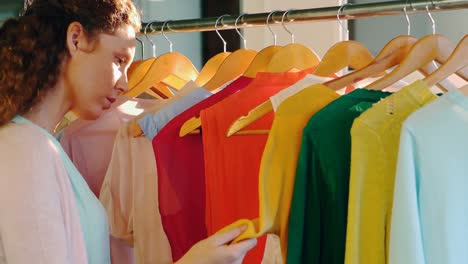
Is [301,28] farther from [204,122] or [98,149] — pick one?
[204,122]

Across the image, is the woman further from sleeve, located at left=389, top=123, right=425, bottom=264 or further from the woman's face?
sleeve, located at left=389, top=123, right=425, bottom=264

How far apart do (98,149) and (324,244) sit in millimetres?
756

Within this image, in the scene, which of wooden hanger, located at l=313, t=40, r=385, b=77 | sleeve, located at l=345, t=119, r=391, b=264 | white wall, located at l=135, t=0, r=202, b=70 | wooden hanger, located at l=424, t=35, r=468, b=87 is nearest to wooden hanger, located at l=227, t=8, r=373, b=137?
wooden hanger, located at l=313, t=40, r=385, b=77

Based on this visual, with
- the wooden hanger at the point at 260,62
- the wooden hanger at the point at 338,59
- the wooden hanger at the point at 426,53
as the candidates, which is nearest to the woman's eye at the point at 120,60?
the wooden hanger at the point at 260,62

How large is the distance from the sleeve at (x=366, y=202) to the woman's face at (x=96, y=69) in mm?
537

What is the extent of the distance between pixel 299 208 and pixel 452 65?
0.33 m

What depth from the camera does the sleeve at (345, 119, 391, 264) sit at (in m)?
1.16

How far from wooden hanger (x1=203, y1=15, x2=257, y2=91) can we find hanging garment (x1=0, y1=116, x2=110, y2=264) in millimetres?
396

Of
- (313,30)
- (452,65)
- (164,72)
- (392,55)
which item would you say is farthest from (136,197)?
(313,30)

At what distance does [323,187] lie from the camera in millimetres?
1249

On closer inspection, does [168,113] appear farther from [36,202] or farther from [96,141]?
[36,202]

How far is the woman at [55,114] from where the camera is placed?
1346 mm

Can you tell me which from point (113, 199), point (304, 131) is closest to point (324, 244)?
point (304, 131)

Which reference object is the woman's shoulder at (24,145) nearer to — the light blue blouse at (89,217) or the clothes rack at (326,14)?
the light blue blouse at (89,217)
